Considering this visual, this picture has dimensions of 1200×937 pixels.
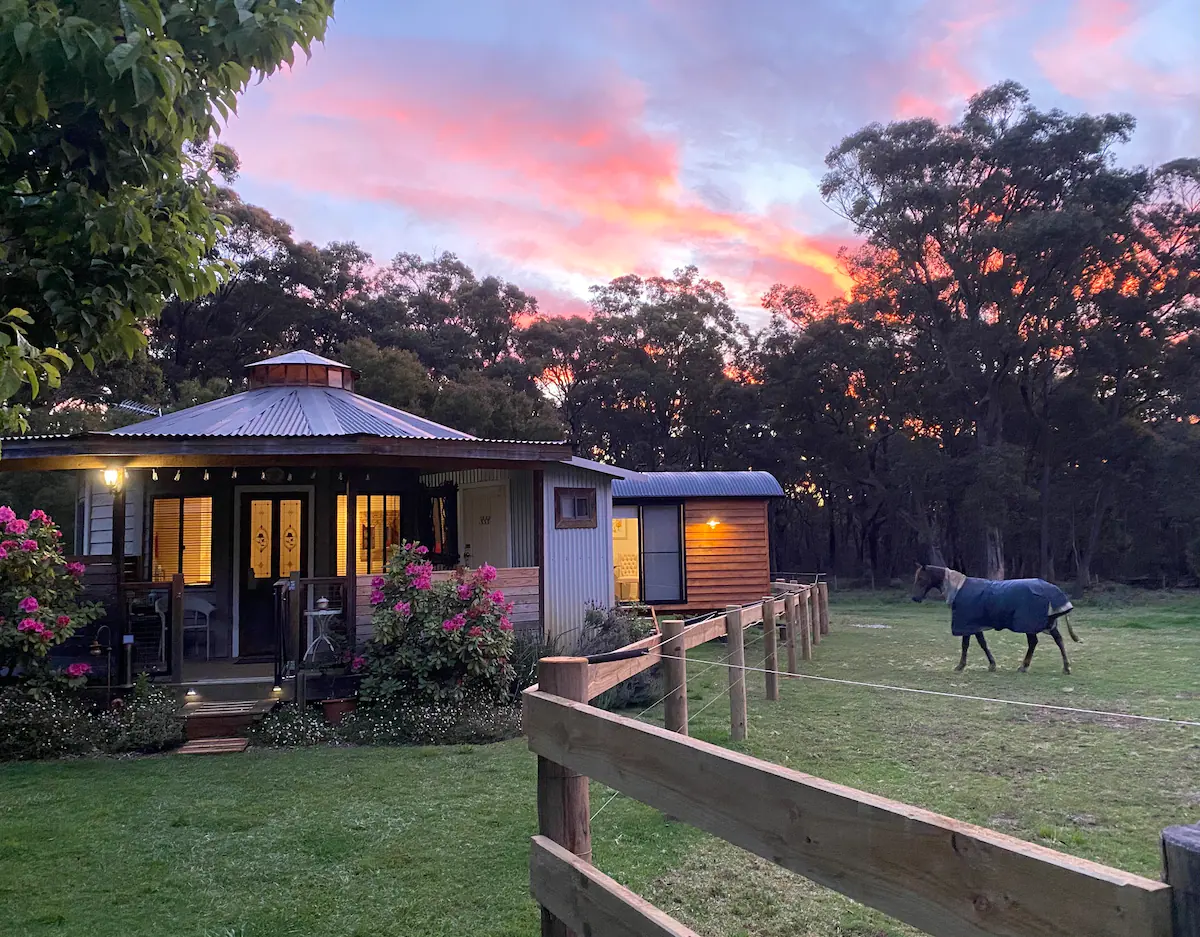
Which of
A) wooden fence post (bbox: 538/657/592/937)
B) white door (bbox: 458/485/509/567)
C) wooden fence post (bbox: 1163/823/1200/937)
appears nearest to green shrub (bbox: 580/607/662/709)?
white door (bbox: 458/485/509/567)

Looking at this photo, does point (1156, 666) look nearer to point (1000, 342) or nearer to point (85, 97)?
point (85, 97)

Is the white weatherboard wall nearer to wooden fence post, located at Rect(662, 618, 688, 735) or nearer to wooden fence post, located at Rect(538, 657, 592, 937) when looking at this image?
wooden fence post, located at Rect(662, 618, 688, 735)

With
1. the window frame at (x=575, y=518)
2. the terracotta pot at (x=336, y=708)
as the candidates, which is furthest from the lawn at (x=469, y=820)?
the window frame at (x=575, y=518)

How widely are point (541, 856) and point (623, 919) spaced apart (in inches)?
19.3

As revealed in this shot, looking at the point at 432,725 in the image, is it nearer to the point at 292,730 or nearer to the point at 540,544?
the point at 292,730

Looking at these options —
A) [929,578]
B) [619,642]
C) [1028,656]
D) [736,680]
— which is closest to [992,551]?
[929,578]

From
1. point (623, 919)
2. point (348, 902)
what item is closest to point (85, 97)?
point (623, 919)

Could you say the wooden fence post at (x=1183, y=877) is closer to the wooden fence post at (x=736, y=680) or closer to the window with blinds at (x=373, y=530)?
the wooden fence post at (x=736, y=680)

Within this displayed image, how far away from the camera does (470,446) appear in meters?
9.59

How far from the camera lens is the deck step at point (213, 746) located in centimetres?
724

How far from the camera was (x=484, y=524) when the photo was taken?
500 inches

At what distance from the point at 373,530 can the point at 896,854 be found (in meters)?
11.5

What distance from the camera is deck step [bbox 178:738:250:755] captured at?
23.7 feet

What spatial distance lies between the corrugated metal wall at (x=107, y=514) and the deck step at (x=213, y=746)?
459 cm
